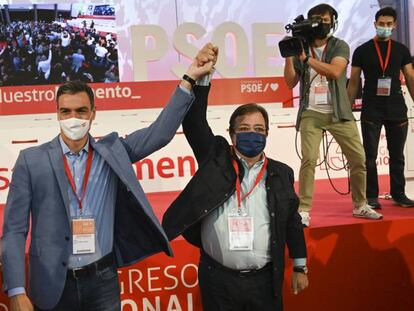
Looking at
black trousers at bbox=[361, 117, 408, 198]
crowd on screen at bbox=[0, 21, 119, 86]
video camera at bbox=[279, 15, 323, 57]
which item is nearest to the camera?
video camera at bbox=[279, 15, 323, 57]

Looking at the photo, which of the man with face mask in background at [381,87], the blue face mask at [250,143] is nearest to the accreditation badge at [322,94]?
the man with face mask in background at [381,87]

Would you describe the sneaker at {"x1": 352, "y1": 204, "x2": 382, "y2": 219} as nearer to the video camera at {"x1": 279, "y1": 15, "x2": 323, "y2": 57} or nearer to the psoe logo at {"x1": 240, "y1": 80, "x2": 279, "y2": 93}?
the video camera at {"x1": 279, "y1": 15, "x2": 323, "y2": 57}

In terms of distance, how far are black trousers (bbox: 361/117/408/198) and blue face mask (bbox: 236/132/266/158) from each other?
184 cm

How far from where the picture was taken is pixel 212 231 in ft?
6.58

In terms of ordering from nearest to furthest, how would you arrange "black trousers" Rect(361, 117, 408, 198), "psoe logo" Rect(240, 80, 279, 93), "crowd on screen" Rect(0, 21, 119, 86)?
"black trousers" Rect(361, 117, 408, 198) → "psoe logo" Rect(240, 80, 279, 93) → "crowd on screen" Rect(0, 21, 119, 86)

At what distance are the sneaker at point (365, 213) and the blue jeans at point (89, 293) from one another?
1913 millimetres

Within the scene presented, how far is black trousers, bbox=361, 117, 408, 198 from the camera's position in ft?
11.8

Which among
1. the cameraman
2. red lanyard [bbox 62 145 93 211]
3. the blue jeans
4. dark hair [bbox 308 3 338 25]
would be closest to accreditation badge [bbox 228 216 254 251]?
the blue jeans

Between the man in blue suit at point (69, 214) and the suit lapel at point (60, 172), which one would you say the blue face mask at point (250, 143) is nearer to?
the man in blue suit at point (69, 214)

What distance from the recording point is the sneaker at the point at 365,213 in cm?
314

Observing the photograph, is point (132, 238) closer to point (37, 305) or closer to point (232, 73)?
point (37, 305)

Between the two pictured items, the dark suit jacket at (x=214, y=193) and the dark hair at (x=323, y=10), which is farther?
the dark hair at (x=323, y=10)

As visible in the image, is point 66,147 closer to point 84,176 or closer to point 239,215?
point 84,176

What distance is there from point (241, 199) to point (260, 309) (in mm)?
435
